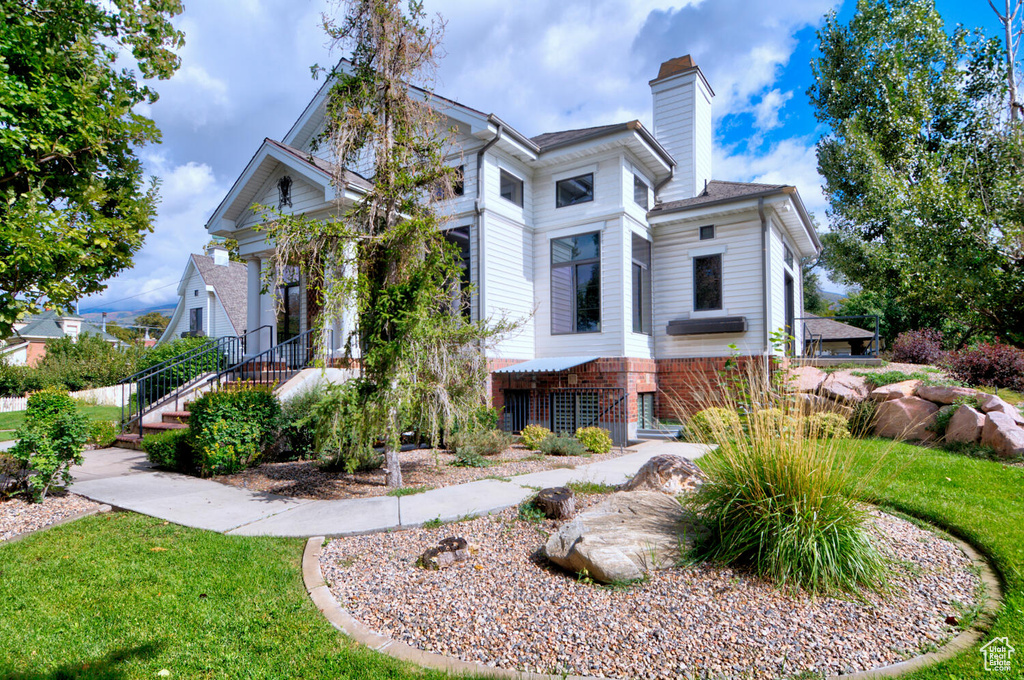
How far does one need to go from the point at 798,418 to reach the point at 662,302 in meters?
9.38

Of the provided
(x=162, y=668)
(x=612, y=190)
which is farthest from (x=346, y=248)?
(x=612, y=190)

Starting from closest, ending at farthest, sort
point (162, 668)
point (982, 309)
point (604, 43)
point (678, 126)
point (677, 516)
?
point (162, 668) → point (677, 516) → point (982, 309) → point (604, 43) → point (678, 126)

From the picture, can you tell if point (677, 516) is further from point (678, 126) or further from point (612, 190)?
point (678, 126)

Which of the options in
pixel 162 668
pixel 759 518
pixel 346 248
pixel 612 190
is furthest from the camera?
pixel 612 190

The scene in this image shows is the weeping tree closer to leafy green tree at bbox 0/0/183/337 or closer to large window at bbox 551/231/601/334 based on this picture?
leafy green tree at bbox 0/0/183/337

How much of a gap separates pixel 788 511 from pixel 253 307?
12.8 metres

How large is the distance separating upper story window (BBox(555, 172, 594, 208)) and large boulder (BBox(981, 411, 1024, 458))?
7993 millimetres

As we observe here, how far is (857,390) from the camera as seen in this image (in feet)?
31.3

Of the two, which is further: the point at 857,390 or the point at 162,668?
the point at 857,390

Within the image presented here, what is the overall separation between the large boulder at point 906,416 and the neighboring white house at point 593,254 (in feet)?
9.30

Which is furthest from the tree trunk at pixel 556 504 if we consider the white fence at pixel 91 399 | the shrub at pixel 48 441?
the white fence at pixel 91 399

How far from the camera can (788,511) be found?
11.3 feet

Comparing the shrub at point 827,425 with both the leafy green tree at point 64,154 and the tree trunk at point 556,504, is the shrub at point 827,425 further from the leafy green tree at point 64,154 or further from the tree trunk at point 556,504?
the leafy green tree at point 64,154

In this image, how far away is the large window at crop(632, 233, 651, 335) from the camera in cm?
1230
